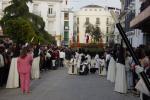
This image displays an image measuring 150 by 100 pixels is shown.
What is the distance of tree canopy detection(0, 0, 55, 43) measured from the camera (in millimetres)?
47688

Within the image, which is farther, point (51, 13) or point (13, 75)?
point (51, 13)

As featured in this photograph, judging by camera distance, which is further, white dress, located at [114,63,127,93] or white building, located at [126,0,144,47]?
white building, located at [126,0,144,47]

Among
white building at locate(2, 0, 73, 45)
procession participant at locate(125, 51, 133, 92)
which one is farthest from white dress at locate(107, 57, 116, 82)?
white building at locate(2, 0, 73, 45)

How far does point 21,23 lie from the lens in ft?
157

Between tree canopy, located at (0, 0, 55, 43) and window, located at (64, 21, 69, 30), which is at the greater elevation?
window, located at (64, 21, 69, 30)

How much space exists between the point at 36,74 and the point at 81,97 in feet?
31.9

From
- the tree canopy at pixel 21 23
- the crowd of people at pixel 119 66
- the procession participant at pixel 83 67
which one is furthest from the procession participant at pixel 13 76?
the tree canopy at pixel 21 23

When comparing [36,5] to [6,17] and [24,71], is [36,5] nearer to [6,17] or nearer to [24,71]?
[6,17]

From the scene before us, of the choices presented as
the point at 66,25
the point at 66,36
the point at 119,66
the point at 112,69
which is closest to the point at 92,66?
the point at 112,69

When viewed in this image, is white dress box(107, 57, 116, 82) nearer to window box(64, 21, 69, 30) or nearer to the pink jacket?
the pink jacket

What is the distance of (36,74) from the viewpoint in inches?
1069

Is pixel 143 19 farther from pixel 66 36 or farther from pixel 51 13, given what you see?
pixel 66 36

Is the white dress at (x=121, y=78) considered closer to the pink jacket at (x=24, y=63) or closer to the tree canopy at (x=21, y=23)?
the pink jacket at (x=24, y=63)

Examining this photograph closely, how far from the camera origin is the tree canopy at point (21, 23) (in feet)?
156
